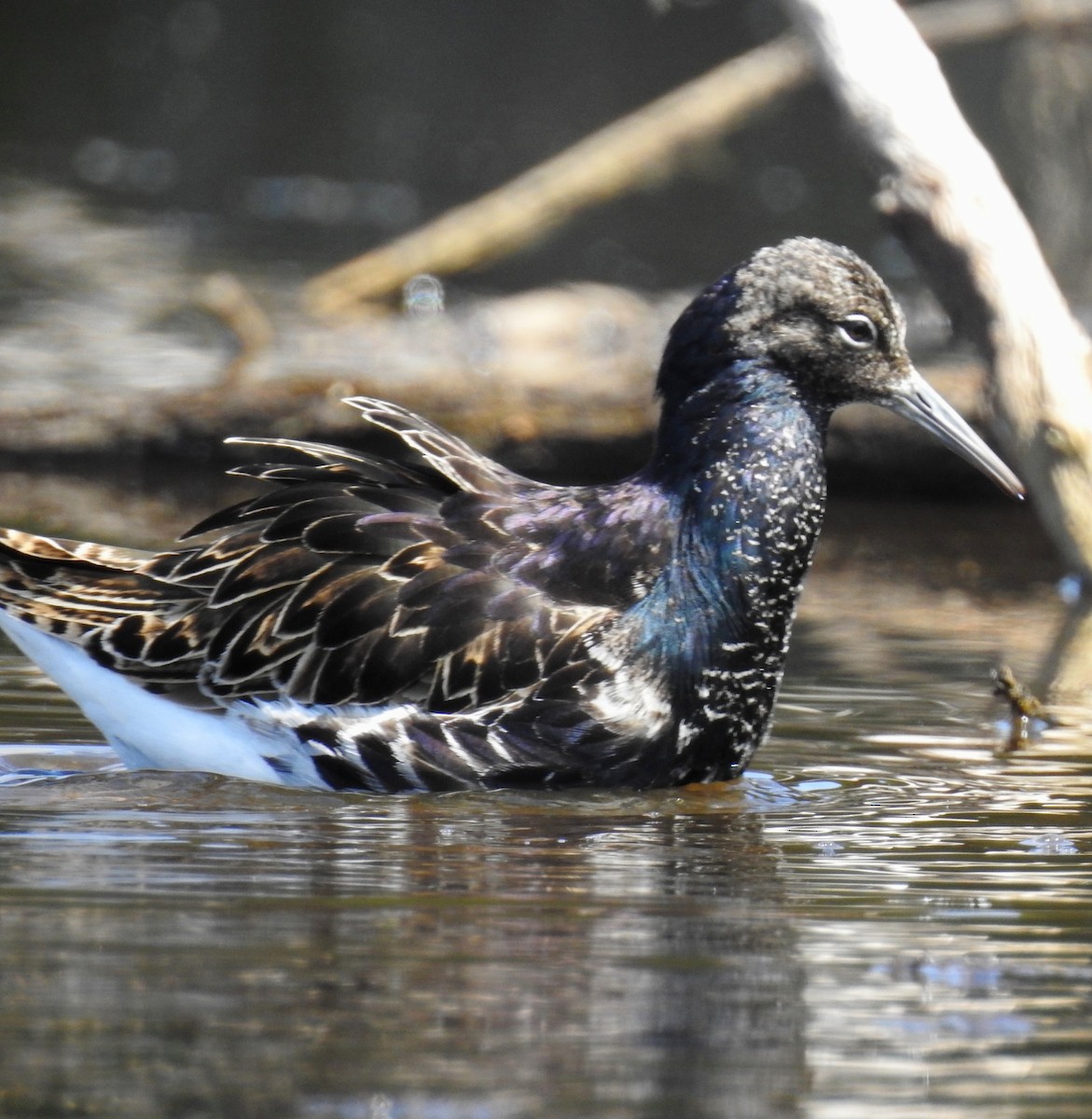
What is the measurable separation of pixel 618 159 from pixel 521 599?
8.27 meters

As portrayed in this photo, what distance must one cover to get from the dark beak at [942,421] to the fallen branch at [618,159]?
248 inches

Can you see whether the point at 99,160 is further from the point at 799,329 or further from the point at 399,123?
the point at 799,329

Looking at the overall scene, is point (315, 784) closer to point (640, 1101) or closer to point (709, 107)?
point (640, 1101)

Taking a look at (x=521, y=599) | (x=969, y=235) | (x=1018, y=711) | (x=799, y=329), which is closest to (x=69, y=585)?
(x=521, y=599)

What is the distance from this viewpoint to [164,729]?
7.03 m

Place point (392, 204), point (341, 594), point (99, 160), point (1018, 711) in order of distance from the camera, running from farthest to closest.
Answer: point (99, 160), point (392, 204), point (1018, 711), point (341, 594)

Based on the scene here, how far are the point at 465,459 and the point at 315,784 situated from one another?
3.56 feet

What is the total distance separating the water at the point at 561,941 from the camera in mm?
4094

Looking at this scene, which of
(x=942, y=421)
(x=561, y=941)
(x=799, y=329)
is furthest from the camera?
(x=942, y=421)

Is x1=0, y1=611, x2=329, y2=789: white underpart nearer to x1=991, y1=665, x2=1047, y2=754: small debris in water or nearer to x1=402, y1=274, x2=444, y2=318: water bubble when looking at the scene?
x1=991, y1=665, x2=1047, y2=754: small debris in water

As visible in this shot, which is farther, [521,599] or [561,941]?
[521,599]

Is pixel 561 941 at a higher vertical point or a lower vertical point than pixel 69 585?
lower

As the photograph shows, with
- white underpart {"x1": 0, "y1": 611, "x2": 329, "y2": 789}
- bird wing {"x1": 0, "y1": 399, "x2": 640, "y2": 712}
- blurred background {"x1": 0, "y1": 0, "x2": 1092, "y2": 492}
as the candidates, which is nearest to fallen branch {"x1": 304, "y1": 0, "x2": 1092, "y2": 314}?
blurred background {"x1": 0, "y1": 0, "x2": 1092, "y2": 492}

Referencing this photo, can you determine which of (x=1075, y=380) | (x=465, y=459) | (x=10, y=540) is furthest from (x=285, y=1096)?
(x=1075, y=380)
